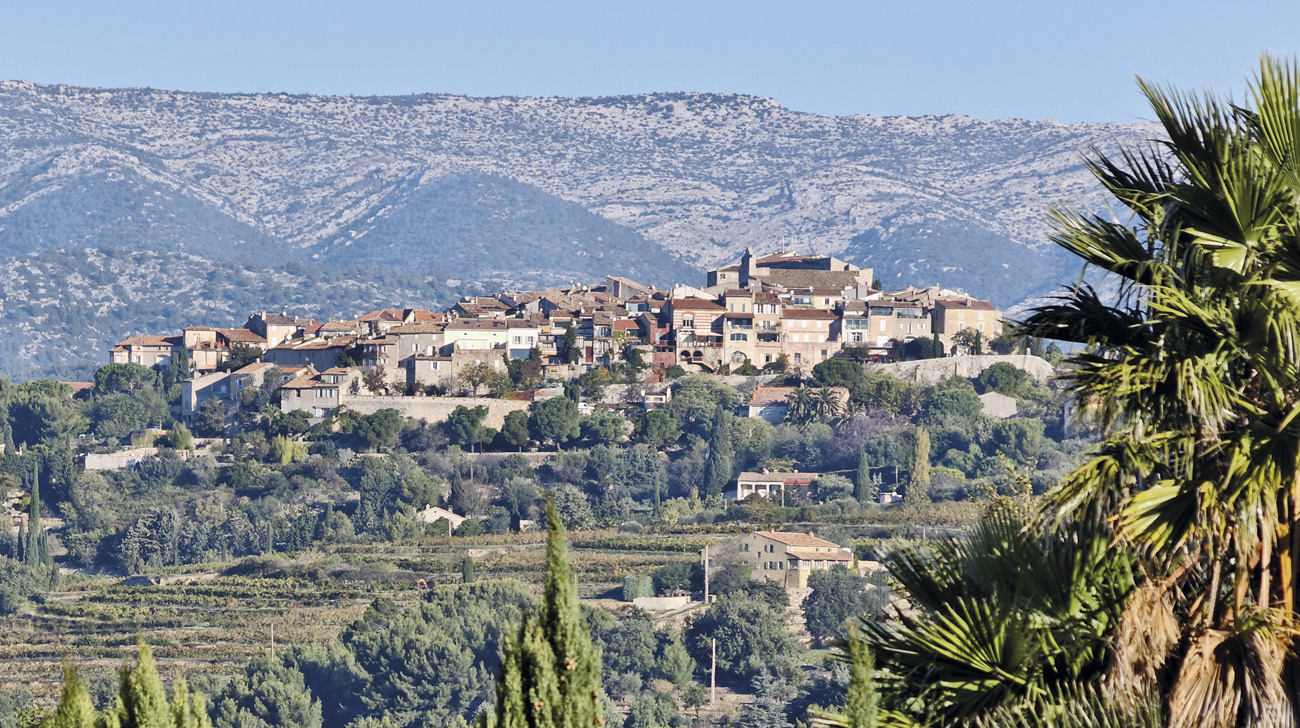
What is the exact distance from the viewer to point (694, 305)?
89.4 meters

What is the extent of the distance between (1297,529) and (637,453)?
253ft

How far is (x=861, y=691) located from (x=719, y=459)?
76.1 metres

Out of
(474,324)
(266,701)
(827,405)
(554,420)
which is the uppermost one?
(474,324)

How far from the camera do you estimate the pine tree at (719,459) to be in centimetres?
8156

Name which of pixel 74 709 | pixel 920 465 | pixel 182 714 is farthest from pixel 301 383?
pixel 182 714

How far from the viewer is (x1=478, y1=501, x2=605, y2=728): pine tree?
579 centimetres

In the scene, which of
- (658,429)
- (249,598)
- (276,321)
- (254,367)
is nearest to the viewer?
(249,598)

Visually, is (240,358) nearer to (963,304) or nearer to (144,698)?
(963,304)

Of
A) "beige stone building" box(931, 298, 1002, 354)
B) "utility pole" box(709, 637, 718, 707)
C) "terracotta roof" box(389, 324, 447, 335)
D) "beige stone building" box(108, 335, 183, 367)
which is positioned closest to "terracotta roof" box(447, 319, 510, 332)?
"terracotta roof" box(389, 324, 447, 335)

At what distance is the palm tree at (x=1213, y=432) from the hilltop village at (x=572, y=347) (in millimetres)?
77727

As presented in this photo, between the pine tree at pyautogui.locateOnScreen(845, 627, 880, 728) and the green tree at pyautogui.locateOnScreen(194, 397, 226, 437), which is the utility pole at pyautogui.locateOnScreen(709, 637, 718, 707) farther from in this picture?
the pine tree at pyautogui.locateOnScreen(845, 627, 880, 728)

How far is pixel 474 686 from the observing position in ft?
186

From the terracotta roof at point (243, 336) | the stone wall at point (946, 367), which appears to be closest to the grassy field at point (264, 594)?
the stone wall at point (946, 367)

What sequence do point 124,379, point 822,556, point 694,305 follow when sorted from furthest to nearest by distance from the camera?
point 124,379 < point 694,305 < point 822,556
